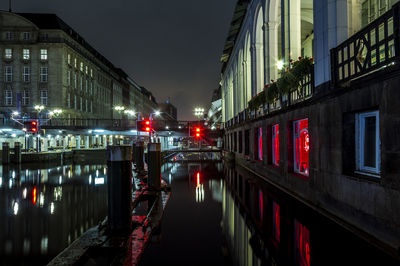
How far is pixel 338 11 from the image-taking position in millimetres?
9891

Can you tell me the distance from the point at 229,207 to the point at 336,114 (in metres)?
4.92

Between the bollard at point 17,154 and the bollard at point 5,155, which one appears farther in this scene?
the bollard at point 17,154

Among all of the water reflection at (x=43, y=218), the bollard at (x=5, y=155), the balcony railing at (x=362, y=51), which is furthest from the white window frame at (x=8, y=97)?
the balcony railing at (x=362, y=51)

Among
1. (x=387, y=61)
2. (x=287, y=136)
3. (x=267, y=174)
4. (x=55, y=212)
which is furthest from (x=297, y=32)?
(x=55, y=212)

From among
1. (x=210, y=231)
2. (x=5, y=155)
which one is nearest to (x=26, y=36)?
(x=5, y=155)

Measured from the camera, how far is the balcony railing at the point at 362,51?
6.42m

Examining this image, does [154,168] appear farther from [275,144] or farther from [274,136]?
[274,136]

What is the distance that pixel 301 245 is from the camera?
20.8ft

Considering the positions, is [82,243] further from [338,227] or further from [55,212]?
[338,227]

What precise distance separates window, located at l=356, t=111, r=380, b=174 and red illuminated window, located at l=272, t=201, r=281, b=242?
2639 millimetres

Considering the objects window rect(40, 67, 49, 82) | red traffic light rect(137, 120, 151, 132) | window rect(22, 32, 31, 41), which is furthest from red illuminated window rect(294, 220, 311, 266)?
window rect(22, 32, 31, 41)

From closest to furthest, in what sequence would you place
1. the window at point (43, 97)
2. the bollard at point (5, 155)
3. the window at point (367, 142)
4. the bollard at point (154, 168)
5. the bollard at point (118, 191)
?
the bollard at point (118, 191) < the window at point (367, 142) < the bollard at point (154, 168) < the bollard at point (5, 155) < the window at point (43, 97)

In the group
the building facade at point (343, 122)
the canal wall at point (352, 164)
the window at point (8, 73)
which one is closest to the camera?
the canal wall at point (352, 164)

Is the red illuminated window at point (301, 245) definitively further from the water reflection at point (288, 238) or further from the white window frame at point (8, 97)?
the white window frame at point (8, 97)
